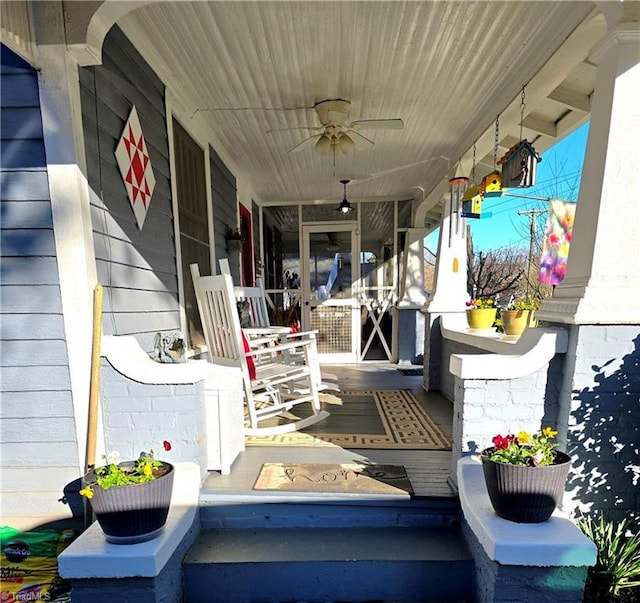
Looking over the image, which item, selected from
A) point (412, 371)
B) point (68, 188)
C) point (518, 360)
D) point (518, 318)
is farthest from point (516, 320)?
point (68, 188)

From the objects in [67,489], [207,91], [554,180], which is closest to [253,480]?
[67,489]

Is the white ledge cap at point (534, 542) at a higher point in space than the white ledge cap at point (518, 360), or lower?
lower

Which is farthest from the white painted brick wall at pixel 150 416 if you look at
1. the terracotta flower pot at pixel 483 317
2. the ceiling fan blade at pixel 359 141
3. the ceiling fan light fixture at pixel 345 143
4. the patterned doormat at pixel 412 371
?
the patterned doormat at pixel 412 371

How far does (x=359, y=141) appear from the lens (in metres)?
3.19

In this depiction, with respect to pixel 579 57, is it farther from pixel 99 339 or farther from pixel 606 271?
pixel 99 339

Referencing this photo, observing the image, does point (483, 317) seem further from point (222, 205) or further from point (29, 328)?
point (29, 328)

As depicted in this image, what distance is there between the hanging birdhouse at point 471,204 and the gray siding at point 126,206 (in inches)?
90.7

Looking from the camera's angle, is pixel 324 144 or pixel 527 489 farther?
pixel 324 144

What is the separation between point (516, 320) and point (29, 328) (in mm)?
2647

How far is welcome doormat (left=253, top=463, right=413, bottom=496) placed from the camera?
1619 millimetres

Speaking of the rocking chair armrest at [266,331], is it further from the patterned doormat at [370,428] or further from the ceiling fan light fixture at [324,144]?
the ceiling fan light fixture at [324,144]

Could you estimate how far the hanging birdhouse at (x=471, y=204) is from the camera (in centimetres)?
291

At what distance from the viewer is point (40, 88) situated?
1423 millimetres

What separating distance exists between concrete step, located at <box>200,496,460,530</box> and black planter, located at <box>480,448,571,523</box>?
361mm
